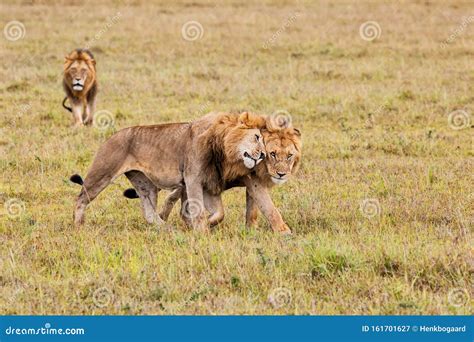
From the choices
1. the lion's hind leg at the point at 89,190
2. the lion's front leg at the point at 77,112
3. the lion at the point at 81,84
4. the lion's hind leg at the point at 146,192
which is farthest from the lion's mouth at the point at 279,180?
the lion at the point at 81,84

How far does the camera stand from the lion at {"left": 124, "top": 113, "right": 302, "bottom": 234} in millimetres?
7777

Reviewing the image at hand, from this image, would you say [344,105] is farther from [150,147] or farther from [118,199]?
[150,147]

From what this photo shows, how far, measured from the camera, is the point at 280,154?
7.77 metres

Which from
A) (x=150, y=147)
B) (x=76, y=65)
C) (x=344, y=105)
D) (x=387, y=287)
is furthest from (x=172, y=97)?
(x=387, y=287)

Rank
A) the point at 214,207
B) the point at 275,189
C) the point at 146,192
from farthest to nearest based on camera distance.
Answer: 1. the point at 275,189
2. the point at 146,192
3. the point at 214,207

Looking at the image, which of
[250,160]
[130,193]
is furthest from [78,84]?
[250,160]

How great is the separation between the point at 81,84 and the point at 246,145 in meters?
7.80

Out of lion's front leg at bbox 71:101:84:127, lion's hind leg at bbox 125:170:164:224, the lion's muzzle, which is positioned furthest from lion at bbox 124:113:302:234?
the lion's muzzle

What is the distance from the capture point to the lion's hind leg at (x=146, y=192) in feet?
29.5

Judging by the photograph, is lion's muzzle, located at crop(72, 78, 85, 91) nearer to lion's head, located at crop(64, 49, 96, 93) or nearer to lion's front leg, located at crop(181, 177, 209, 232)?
lion's head, located at crop(64, 49, 96, 93)

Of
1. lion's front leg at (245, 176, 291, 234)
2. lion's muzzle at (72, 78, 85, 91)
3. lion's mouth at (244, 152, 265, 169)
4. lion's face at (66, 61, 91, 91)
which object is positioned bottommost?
lion's front leg at (245, 176, 291, 234)

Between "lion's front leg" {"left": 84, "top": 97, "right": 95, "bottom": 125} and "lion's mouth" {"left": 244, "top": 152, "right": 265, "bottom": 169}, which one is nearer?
"lion's mouth" {"left": 244, "top": 152, "right": 265, "bottom": 169}

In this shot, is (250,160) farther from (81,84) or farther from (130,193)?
(81,84)

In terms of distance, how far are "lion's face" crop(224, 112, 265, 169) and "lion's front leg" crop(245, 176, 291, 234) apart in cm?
26
